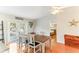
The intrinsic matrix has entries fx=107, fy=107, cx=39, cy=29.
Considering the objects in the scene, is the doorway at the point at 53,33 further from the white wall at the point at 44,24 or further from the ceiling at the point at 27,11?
the ceiling at the point at 27,11

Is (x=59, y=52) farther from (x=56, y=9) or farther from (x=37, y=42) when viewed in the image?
(x=56, y=9)

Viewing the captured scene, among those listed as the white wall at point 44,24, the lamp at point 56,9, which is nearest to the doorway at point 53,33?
the white wall at point 44,24

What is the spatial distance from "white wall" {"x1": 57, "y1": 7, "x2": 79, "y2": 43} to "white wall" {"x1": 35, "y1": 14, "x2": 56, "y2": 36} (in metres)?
0.11

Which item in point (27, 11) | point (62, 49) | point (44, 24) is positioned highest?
point (27, 11)

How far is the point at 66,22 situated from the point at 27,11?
1.94 ft

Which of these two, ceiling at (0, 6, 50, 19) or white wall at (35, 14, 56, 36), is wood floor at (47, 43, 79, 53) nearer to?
white wall at (35, 14, 56, 36)

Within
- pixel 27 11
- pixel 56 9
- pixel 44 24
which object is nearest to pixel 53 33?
pixel 44 24

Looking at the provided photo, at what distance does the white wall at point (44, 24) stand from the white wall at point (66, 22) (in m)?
0.11

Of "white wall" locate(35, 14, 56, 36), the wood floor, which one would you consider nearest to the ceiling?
"white wall" locate(35, 14, 56, 36)

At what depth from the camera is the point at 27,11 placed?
1.55 meters

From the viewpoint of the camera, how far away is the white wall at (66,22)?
5.03 ft

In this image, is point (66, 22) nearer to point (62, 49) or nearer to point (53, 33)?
point (53, 33)
